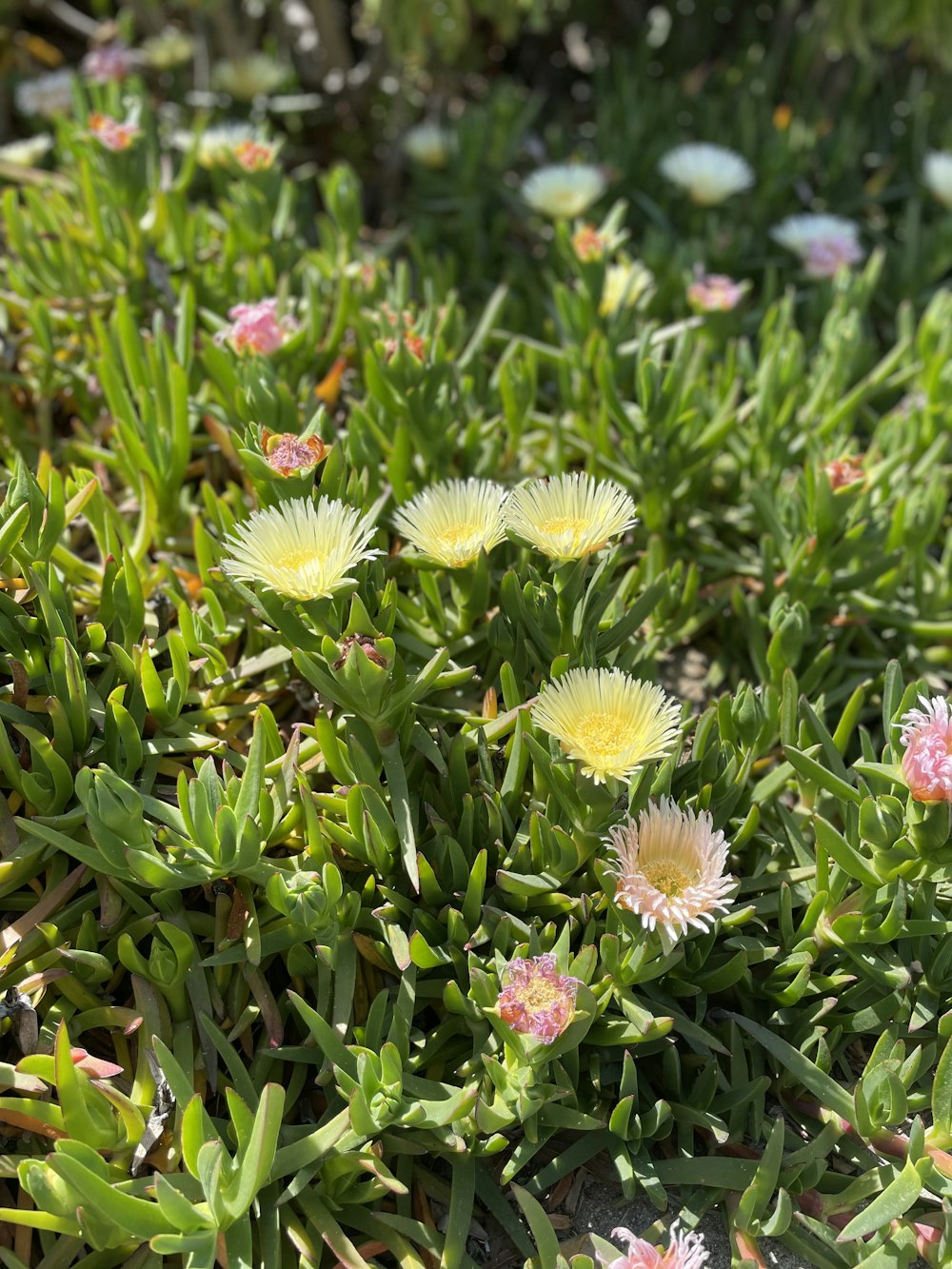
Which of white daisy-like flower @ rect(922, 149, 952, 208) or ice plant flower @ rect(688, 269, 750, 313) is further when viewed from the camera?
white daisy-like flower @ rect(922, 149, 952, 208)

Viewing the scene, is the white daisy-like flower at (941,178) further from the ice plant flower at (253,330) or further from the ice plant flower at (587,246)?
the ice plant flower at (253,330)

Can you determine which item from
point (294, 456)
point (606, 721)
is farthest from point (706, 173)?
point (606, 721)

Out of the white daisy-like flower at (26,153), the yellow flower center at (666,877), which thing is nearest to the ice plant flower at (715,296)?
the yellow flower center at (666,877)

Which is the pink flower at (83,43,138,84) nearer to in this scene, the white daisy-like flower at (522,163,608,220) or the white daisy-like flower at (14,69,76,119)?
the white daisy-like flower at (14,69,76,119)

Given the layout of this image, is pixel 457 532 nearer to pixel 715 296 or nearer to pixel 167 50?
pixel 715 296

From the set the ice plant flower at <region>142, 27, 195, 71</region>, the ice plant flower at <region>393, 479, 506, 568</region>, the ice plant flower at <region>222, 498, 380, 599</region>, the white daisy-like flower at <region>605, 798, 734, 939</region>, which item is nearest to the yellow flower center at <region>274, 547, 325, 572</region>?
the ice plant flower at <region>222, 498, 380, 599</region>

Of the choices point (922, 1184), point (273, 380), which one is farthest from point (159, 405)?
point (922, 1184)
